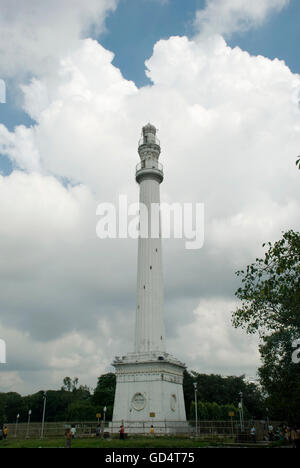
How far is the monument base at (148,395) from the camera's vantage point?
3625 centimetres

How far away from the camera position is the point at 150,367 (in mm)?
38094

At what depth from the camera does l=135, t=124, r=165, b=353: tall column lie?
40.0 m

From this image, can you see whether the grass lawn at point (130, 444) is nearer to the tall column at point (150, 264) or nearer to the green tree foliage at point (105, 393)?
the tall column at point (150, 264)

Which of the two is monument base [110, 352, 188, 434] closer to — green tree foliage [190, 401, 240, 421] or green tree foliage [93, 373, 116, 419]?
green tree foliage [190, 401, 240, 421]

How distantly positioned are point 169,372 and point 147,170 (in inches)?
848

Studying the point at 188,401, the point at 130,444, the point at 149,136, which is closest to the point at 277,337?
the point at 130,444

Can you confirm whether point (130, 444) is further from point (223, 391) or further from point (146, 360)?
point (223, 391)

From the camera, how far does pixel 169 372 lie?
38750 mm

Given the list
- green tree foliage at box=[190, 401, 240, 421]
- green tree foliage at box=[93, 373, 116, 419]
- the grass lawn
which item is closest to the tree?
the grass lawn

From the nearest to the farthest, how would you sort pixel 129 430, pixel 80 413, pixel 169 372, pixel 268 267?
1. pixel 268 267
2. pixel 129 430
3. pixel 169 372
4. pixel 80 413

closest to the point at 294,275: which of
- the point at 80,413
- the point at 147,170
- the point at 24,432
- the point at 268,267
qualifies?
the point at 268,267

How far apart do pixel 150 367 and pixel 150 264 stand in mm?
10210
